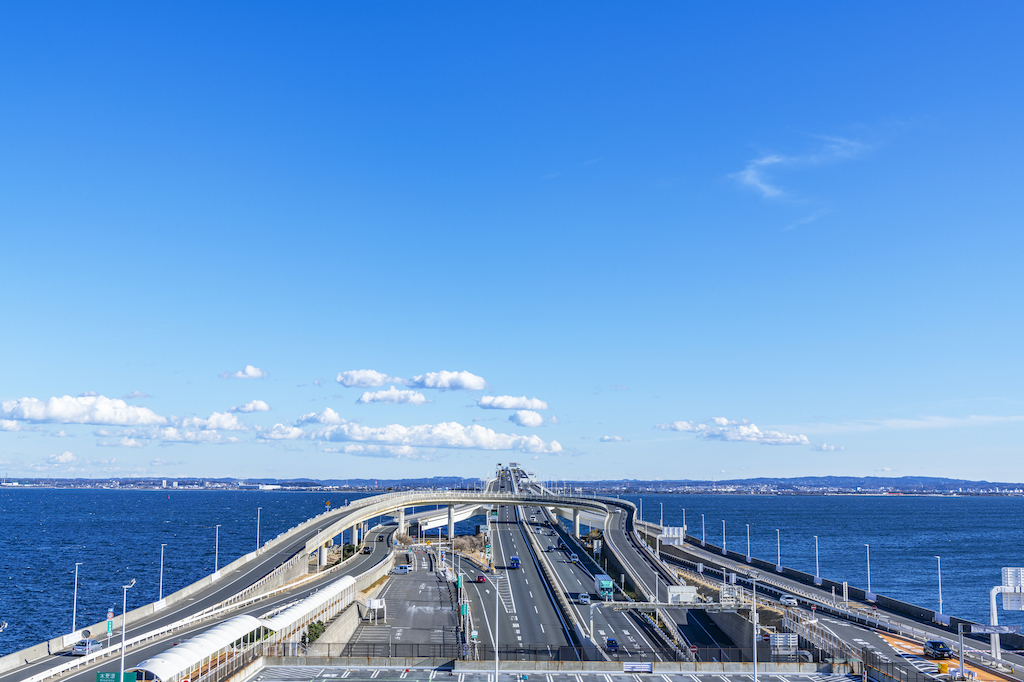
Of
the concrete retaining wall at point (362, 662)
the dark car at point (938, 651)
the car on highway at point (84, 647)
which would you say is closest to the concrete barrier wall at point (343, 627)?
the concrete retaining wall at point (362, 662)

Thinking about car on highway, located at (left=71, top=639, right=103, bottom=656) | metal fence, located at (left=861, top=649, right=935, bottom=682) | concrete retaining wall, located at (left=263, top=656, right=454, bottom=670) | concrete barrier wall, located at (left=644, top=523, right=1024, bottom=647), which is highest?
metal fence, located at (left=861, top=649, right=935, bottom=682)

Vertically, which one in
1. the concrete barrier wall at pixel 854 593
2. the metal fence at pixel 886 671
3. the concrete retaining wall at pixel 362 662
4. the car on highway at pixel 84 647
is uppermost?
the metal fence at pixel 886 671

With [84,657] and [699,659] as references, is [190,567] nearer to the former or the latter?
[84,657]

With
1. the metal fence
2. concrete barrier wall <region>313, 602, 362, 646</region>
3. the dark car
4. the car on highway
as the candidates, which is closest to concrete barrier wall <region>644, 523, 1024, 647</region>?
the dark car

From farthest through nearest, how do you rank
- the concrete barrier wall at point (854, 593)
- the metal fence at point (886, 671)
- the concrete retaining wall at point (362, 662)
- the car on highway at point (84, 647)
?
1. the concrete barrier wall at point (854, 593)
2. the car on highway at point (84, 647)
3. the concrete retaining wall at point (362, 662)
4. the metal fence at point (886, 671)

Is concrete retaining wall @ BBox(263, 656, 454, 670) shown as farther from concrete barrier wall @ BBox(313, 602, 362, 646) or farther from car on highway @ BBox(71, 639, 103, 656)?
car on highway @ BBox(71, 639, 103, 656)

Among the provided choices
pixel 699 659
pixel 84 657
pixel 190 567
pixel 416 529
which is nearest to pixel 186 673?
pixel 84 657

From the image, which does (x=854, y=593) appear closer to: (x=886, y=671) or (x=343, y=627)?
(x=886, y=671)

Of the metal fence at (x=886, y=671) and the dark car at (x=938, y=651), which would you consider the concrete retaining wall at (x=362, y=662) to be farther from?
the dark car at (x=938, y=651)
